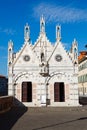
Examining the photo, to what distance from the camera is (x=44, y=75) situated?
36500 mm

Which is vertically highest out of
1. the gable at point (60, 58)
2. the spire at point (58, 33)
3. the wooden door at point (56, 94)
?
the spire at point (58, 33)

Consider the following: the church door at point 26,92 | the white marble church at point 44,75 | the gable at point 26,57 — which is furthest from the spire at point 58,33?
the church door at point 26,92

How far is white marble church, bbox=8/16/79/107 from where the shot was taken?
36.3 m

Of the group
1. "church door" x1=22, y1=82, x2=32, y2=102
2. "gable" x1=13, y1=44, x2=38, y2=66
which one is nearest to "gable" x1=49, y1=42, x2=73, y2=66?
"gable" x1=13, y1=44, x2=38, y2=66

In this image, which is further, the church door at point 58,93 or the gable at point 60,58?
the gable at point 60,58

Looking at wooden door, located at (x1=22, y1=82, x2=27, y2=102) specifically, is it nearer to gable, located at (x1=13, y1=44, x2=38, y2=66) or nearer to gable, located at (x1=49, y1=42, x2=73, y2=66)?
gable, located at (x1=13, y1=44, x2=38, y2=66)

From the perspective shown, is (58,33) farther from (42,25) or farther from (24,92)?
(24,92)

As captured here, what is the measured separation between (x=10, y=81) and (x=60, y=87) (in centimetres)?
592

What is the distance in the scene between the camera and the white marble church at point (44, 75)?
36.3m

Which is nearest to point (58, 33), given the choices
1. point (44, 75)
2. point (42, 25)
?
point (42, 25)

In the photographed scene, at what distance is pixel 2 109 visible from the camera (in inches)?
1134

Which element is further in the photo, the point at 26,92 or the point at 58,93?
the point at 26,92

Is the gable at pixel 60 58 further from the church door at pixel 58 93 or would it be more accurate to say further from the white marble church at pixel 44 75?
the church door at pixel 58 93

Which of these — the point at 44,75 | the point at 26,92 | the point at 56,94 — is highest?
the point at 44,75
